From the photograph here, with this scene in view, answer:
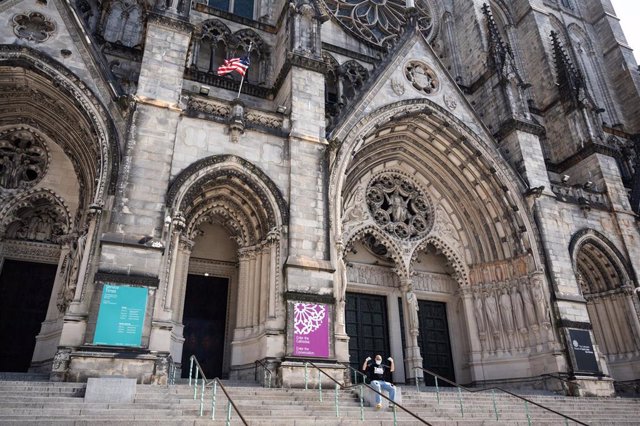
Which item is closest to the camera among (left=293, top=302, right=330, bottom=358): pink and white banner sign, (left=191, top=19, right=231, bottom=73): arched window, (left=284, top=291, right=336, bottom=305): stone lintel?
(left=293, top=302, right=330, bottom=358): pink and white banner sign

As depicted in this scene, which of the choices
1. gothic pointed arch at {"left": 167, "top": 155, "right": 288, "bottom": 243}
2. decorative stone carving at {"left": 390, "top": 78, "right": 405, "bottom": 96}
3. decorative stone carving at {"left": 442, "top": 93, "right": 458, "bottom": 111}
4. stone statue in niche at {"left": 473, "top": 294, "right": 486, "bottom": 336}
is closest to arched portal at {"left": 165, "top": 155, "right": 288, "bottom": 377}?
gothic pointed arch at {"left": 167, "top": 155, "right": 288, "bottom": 243}

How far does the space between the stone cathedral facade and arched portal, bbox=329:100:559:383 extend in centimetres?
7

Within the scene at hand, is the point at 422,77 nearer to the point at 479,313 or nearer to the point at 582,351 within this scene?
the point at 479,313

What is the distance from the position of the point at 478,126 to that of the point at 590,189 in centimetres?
509

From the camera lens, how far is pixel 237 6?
18688 mm

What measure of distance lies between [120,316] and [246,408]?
10.8 feet

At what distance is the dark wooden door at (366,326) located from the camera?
47.1 feet

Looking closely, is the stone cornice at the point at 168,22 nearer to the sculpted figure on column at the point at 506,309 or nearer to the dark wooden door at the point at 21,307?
the dark wooden door at the point at 21,307

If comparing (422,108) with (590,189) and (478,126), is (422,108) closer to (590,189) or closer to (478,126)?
(478,126)

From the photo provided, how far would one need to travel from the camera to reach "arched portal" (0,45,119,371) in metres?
10.7

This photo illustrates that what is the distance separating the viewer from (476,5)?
70.6ft

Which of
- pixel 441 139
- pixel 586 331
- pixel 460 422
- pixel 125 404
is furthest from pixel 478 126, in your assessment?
pixel 125 404

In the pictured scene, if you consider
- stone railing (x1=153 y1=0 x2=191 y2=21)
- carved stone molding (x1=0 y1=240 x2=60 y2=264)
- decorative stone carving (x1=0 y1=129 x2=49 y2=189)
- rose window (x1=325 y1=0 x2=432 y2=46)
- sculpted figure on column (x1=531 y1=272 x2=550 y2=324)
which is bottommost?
sculpted figure on column (x1=531 y1=272 x2=550 y2=324)

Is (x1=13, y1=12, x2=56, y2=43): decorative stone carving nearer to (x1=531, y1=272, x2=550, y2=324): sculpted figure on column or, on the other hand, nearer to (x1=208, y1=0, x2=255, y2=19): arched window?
(x1=208, y1=0, x2=255, y2=19): arched window
